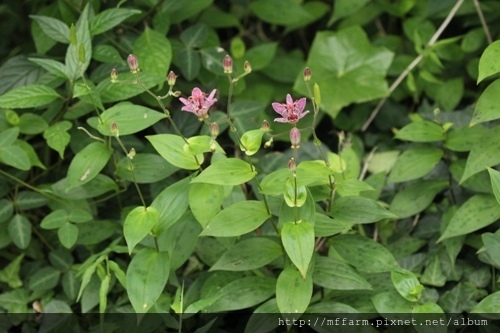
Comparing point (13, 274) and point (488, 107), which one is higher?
point (488, 107)

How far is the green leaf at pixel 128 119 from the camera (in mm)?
1499

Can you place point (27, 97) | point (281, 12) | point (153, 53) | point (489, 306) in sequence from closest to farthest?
point (489, 306) < point (27, 97) < point (153, 53) < point (281, 12)

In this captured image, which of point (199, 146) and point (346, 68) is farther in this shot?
point (346, 68)

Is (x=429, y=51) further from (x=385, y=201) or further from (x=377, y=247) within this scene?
(x=377, y=247)

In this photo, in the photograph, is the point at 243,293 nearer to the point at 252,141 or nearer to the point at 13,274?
the point at 252,141

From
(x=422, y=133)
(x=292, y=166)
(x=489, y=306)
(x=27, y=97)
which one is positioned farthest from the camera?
(x=422, y=133)

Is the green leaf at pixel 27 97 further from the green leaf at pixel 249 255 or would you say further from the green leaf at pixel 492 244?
the green leaf at pixel 492 244

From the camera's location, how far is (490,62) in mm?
1481

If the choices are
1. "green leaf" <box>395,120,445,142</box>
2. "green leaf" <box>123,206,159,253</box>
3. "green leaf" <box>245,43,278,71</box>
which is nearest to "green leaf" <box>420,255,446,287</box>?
"green leaf" <box>395,120,445,142</box>

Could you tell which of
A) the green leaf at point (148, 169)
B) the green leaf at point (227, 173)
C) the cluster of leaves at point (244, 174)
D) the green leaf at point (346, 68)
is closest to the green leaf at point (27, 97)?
the cluster of leaves at point (244, 174)

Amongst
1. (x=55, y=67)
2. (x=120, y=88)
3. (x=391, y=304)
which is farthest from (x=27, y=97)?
(x=391, y=304)

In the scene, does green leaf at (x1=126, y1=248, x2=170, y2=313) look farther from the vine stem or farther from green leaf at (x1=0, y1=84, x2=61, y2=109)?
the vine stem

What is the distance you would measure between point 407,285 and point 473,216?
0.28 meters

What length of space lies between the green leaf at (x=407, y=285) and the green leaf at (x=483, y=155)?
25 centimetres
